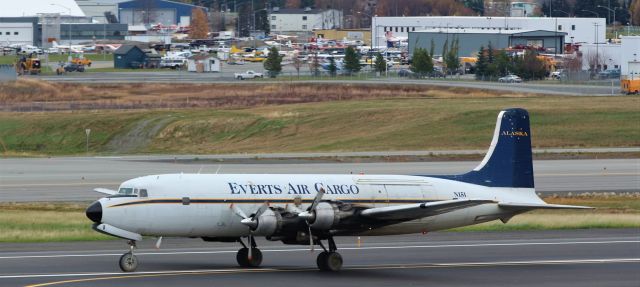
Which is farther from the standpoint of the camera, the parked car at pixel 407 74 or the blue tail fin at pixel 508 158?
the parked car at pixel 407 74

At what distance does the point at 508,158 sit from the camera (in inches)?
1328

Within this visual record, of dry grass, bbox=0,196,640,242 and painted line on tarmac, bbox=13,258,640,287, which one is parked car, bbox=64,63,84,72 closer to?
dry grass, bbox=0,196,640,242

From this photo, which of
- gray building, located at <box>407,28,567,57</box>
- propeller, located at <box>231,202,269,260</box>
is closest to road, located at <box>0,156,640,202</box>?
propeller, located at <box>231,202,269,260</box>

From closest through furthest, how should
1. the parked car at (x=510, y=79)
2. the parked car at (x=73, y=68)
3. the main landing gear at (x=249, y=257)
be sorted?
the main landing gear at (x=249, y=257), the parked car at (x=510, y=79), the parked car at (x=73, y=68)

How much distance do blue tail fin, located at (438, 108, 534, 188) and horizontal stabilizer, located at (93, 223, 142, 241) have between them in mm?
10623

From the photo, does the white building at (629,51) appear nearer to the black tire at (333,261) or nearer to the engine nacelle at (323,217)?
the black tire at (333,261)

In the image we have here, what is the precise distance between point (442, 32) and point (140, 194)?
154 m

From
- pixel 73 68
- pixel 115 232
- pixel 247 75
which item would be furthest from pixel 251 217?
pixel 73 68

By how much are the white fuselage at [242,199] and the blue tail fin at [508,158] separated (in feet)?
4.77

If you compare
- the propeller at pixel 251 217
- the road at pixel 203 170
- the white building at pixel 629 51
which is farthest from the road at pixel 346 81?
the propeller at pixel 251 217

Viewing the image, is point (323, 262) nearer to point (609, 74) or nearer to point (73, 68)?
point (609, 74)

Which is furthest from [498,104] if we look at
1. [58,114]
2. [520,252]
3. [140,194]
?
[140,194]

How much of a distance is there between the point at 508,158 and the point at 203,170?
1190 inches

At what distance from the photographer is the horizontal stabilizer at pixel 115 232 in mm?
27953
